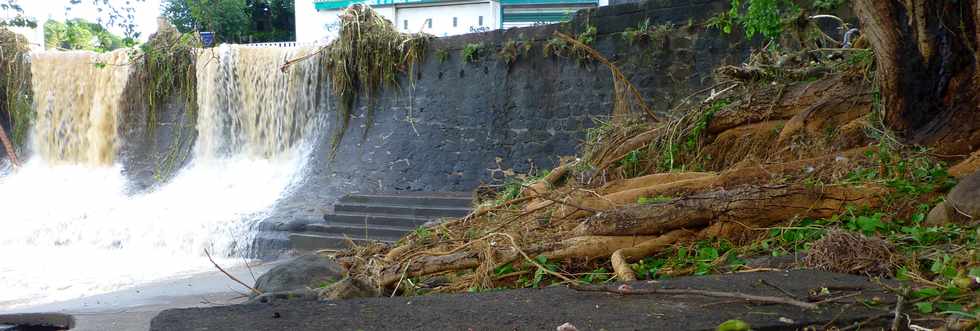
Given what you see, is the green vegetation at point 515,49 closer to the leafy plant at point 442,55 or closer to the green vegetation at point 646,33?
the leafy plant at point 442,55

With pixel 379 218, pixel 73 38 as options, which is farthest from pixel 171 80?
pixel 379 218

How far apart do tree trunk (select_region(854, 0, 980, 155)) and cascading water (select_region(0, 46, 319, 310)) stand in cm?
726

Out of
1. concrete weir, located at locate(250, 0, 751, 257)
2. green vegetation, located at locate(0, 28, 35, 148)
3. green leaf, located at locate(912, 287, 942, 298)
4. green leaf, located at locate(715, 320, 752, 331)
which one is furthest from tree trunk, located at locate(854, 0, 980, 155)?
green vegetation, located at locate(0, 28, 35, 148)

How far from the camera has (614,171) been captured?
6730 mm

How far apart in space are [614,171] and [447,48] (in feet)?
20.9

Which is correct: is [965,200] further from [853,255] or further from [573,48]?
[573,48]

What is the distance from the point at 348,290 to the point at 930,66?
3290mm

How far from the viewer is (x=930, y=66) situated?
4895 mm

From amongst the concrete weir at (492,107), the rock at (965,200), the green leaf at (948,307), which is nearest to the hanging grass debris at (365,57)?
the concrete weir at (492,107)

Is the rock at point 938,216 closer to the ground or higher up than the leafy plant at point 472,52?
closer to the ground

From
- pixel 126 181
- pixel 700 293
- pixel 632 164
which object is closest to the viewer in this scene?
pixel 700 293

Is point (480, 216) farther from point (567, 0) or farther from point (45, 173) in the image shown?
point (567, 0)

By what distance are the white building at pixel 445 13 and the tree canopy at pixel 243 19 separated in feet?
3.38

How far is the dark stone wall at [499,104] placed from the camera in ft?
33.5
